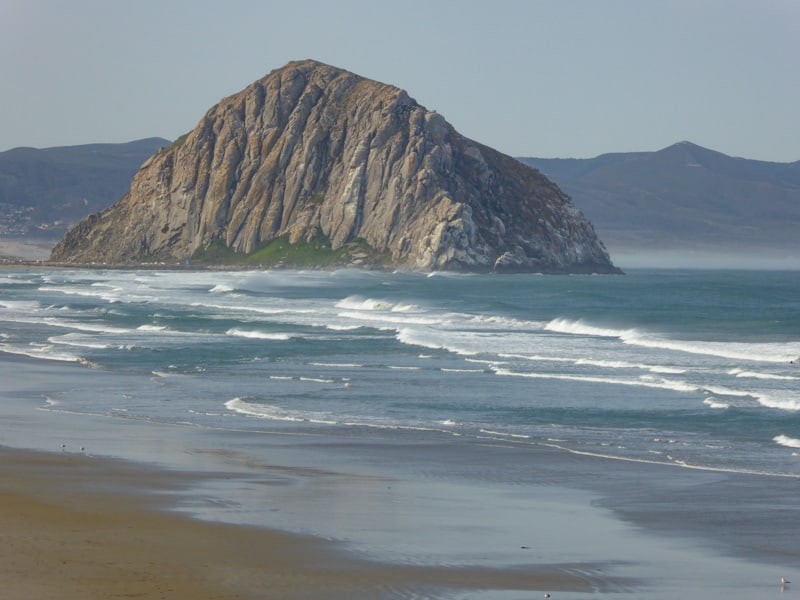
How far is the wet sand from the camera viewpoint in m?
14.0

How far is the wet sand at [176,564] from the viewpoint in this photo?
551 inches

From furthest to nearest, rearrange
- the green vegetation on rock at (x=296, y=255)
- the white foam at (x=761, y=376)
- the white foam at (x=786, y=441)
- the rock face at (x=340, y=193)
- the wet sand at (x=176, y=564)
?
the green vegetation on rock at (x=296, y=255)
the rock face at (x=340, y=193)
the white foam at (x=761, y=376)
the white foam at (x=786, y=441)
the wet sand at (x=176, y=564)

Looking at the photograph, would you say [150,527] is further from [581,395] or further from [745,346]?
[745,346]

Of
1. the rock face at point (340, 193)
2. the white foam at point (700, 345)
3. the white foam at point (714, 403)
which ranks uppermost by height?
the rock face at point (340, 193)

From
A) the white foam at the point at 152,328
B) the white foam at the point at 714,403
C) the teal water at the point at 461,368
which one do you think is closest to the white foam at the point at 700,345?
the teal water at the point at 461,368

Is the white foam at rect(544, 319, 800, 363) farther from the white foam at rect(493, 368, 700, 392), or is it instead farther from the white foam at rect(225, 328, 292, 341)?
the white foam at rect(225, 328, 292, 341)

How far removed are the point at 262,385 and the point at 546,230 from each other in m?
141

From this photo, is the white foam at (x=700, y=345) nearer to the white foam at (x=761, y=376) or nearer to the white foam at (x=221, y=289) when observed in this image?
the white foam at (x=761, y=376)

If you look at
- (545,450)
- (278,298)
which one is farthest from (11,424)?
(278,298)

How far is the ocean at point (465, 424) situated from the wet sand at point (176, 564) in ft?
2.08

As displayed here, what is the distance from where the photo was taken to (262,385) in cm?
3622

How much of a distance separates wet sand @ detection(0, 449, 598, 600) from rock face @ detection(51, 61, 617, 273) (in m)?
144

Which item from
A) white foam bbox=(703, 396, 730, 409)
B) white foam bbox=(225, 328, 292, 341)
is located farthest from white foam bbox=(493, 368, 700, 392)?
white foam bbox=(225, 328, 292, 341)

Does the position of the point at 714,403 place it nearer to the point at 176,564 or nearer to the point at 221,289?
the point at 176,564
